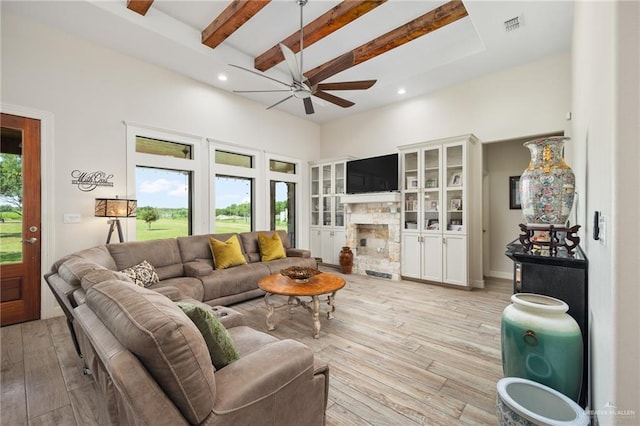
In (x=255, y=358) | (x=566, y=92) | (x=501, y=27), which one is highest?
(x=501, y=27)

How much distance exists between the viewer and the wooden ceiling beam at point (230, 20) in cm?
311

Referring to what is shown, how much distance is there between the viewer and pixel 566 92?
3980mm

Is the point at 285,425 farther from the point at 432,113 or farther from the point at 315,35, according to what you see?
the point at 432,113

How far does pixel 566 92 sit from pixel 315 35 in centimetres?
370

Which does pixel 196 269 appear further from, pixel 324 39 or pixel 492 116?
pixel 492 116

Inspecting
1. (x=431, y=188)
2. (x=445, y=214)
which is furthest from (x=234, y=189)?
(x=445, y=214)

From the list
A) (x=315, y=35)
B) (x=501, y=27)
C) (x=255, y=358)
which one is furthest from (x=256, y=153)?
(x=255, y=358)

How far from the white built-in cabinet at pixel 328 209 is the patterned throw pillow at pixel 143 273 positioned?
381cm

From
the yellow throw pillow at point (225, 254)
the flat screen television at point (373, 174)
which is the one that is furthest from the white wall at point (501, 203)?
the yellow throw pillow at point (225, 254)

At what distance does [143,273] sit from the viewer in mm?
3186

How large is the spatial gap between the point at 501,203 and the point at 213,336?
574cm

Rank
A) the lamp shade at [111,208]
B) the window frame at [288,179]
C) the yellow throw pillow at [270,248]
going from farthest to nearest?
the window frame at [288,179] → the yellow throw pillow at [270,248] → the lamp shade at [111,208]

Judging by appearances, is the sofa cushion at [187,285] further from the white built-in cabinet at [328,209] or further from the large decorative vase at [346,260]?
the white built-in cabinet at [328,209]

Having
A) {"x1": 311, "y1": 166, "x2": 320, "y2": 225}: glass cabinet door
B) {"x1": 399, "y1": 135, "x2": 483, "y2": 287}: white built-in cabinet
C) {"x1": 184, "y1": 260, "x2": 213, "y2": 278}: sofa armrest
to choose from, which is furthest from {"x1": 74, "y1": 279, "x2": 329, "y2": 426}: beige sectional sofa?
{"x1": 311, "y1": 166, "x2": 320, "y2": 225}: glass cabinet door
